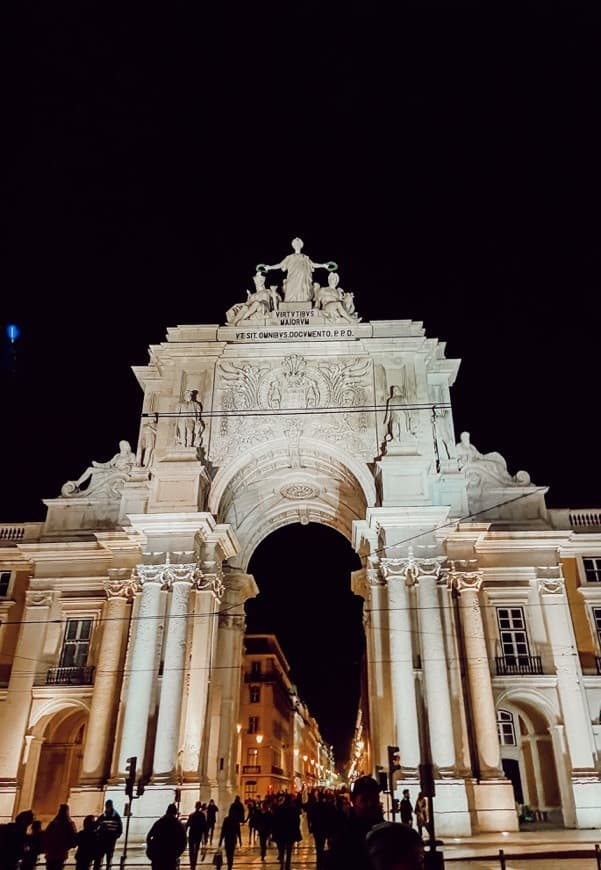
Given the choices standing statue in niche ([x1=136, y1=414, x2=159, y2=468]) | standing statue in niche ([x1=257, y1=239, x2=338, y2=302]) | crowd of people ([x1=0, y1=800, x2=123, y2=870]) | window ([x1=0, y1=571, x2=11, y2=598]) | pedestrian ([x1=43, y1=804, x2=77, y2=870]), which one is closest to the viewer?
crowd of people ([x1=0, y1=800, x2=123, y2=870])

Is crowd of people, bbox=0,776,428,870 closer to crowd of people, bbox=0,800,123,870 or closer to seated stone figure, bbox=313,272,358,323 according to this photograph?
crowd of people, bbox=0,800,123,870

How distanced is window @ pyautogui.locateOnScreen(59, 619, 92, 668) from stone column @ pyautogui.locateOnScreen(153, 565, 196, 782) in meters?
5.31

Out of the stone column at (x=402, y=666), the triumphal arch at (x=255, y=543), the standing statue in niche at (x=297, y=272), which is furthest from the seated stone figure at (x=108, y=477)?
the stone column at (x=402, y=666)

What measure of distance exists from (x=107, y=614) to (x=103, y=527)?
155 inches

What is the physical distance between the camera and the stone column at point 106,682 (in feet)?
75.1

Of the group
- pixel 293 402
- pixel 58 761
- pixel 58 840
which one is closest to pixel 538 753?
pixel 293 402

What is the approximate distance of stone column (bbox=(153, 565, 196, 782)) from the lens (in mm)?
21406

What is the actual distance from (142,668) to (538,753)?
52.1 feet

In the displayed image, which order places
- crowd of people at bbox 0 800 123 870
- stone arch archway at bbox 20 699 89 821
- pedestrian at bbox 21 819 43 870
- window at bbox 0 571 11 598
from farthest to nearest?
window at bbox 0 571 11 598, stone arch archway at bbox 20 699 89 821, pedestrian at bbox 21 819 43 870, crowd of people at bbox 0 800 123 870

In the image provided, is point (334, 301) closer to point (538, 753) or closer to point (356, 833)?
point (538, 753)

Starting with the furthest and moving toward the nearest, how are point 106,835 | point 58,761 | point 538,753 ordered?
point 58,761 → point 538,753 → point 106,835

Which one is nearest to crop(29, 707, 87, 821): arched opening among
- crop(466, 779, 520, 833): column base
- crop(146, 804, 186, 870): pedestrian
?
crop(466, 779, 520, 833): column base

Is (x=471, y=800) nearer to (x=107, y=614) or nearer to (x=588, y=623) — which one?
(x=588, y=623)

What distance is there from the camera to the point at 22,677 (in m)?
25.7
